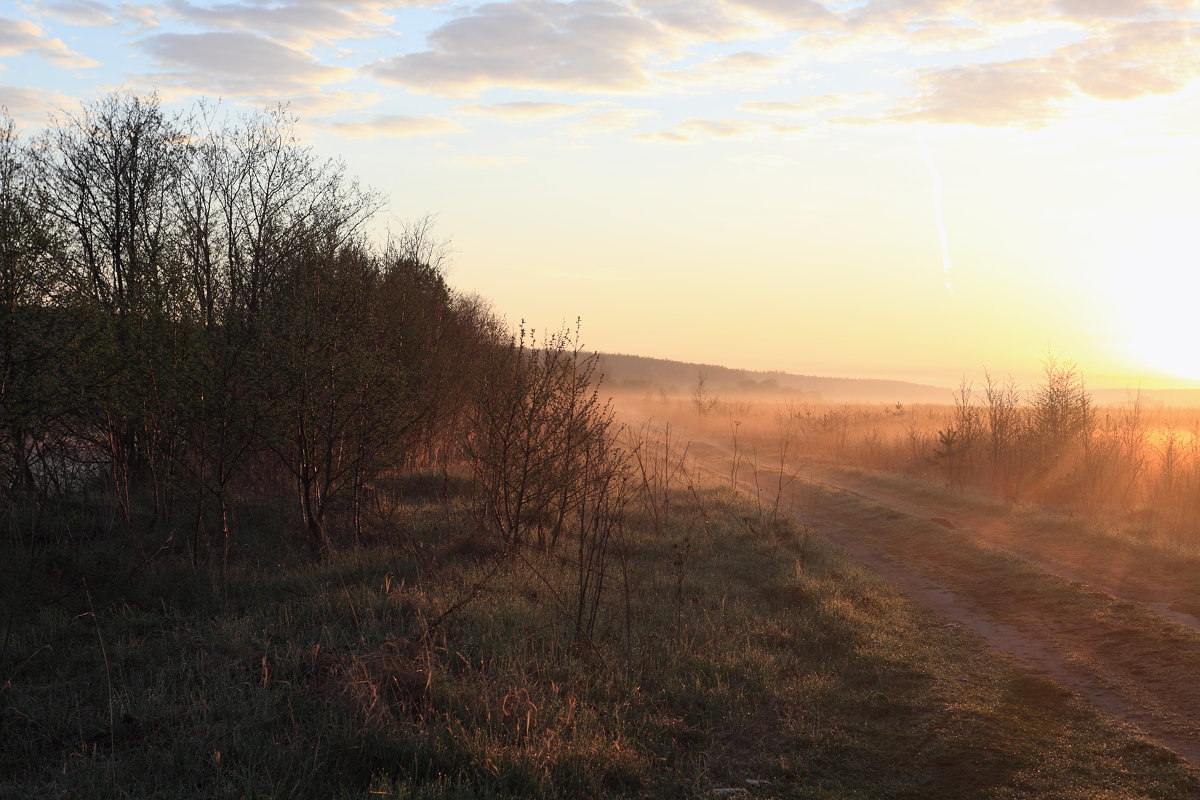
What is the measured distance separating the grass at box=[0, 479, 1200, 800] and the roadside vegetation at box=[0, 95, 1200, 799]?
3cm

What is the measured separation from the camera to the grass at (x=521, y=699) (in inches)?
217

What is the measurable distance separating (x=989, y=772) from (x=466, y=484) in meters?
14.7

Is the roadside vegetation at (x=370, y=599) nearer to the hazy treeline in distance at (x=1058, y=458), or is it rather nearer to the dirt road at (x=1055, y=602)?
the dirt road at (x=1055, y=602)

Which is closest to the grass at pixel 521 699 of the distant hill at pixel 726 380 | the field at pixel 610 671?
the field at pixel 610 671

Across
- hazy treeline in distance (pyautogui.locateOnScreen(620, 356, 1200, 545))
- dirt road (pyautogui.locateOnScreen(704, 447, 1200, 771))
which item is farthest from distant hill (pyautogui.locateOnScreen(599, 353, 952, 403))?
dirt road (pyautogui.locateOnScreen(704, 447, 1200, 771))

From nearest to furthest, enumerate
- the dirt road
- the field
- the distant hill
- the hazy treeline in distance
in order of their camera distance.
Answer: the field, the dirt road, the hazy treeline in distance, the distant hill

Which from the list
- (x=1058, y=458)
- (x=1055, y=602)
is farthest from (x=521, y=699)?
(x=1058, y=458)

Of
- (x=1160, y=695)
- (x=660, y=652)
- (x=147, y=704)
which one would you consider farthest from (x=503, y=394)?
(x=1160, y=695)

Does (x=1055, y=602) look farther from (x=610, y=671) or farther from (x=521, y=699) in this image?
(x=521, y=699)

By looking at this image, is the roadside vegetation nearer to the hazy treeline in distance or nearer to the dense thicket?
the dense thicket

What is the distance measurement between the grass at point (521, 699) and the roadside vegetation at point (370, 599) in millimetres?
34

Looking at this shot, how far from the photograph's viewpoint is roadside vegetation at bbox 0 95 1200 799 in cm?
576

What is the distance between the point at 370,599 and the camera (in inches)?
368

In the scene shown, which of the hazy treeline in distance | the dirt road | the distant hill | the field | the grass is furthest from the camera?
the distant hill
